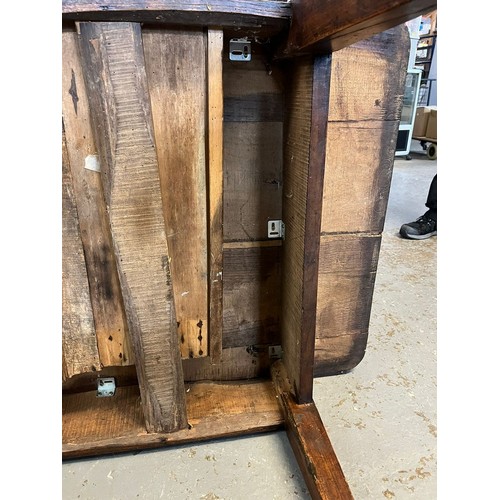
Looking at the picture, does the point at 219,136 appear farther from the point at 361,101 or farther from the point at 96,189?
the point at 361,101

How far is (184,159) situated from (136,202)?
150 millimetres

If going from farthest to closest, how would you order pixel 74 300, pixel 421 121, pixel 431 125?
pixel 421 121 → pixel 431 125 → pixel 74 300

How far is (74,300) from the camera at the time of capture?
100 cm

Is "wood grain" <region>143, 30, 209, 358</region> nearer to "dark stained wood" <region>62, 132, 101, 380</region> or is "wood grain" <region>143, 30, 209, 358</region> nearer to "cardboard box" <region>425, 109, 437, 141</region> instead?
"dark stained wood" <region>62, 132, 101, 380</region>

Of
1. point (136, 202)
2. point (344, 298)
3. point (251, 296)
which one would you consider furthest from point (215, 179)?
point (344, 298)

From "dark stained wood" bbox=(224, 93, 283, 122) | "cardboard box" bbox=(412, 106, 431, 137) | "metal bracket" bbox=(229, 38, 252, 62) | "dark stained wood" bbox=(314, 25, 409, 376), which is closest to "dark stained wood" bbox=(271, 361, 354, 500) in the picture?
"dark stained wood" bbox=(314, 25, 409, 376)

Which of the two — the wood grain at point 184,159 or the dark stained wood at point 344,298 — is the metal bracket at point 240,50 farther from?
the dark stained wood at point 344,298

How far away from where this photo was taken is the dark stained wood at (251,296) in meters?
1.17

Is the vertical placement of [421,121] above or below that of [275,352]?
above

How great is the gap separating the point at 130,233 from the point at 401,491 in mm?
870

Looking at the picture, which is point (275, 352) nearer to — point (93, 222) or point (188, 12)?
point (93, 222)

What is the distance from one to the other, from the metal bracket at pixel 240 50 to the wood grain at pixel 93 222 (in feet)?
1.08

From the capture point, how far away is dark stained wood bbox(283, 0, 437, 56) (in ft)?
1.72

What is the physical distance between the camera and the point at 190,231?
1009mm
